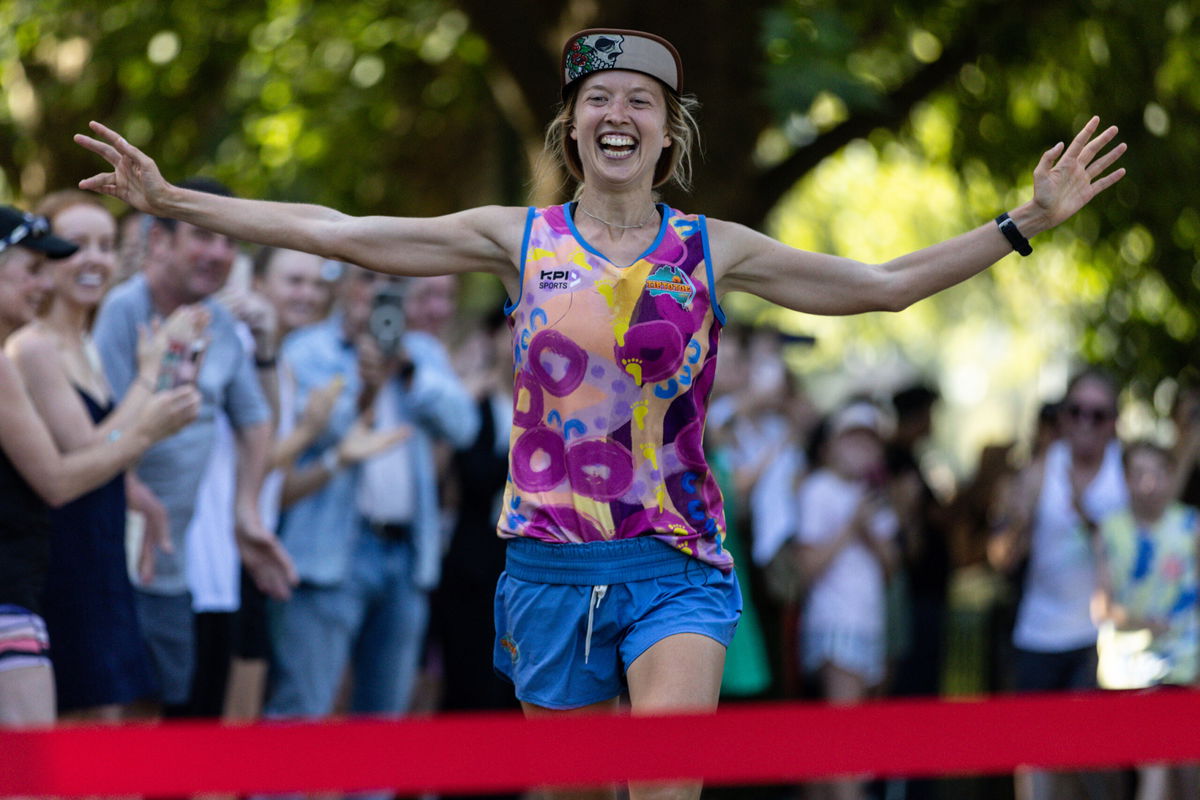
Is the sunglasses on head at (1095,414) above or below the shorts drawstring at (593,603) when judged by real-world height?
above

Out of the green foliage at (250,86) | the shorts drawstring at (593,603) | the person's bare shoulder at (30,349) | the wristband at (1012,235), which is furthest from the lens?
the green foliage at (250,86)

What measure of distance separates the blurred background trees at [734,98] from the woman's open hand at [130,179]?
474 cm

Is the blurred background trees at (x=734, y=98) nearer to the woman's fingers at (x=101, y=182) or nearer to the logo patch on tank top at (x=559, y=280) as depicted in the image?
the logo patch on tank top at (x=559, y=280)

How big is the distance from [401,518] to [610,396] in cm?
379

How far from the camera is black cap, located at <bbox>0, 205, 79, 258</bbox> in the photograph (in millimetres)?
5449

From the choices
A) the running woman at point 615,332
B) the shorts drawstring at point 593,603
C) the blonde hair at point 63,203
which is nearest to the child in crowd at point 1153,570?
the running woman at point 615,332

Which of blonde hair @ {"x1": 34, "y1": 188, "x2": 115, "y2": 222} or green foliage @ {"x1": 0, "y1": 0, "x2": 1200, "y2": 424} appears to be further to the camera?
green foliage @ {"x1": 0, "y1": 0, "x2": 1200, "y2": 424}

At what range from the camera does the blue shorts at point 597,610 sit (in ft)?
15.1

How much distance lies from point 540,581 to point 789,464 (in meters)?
5.94

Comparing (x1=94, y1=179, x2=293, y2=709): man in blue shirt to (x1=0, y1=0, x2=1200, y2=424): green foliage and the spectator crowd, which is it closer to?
the spectator crowd

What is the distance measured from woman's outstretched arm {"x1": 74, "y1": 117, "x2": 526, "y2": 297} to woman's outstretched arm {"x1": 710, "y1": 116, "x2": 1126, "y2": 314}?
1.95ft

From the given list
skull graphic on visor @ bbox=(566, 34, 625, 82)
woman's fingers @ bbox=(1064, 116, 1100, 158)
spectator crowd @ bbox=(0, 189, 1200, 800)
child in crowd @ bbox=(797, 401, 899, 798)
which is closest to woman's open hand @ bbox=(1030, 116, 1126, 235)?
woman's fingers @ bbox=(1064, 116, 1100, 158)

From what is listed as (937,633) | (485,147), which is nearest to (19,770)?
(937,633)

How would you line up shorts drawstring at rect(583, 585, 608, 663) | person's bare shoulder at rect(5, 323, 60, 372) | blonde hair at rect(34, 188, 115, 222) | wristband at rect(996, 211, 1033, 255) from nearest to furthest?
shorts drawstring at rect(583, 585, 608, 663), wristband at rect(996, 211, 1033, 255), person's bare shoulder at rect(5, 323, 60, 372), blonde hair at rect(34, 188, 115, 222)
